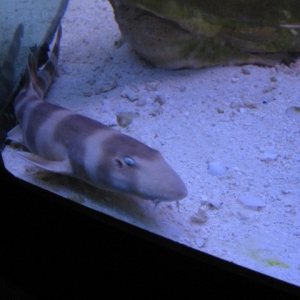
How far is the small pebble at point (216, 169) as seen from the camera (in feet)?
8.30

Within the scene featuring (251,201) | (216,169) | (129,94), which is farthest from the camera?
(129,94)

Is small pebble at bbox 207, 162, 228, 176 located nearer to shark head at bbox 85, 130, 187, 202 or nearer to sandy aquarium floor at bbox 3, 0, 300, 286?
sandy aquarium floor at bbox 3, 0, 300, 286

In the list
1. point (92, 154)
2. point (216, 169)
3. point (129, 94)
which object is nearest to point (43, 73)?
point (129, 94)

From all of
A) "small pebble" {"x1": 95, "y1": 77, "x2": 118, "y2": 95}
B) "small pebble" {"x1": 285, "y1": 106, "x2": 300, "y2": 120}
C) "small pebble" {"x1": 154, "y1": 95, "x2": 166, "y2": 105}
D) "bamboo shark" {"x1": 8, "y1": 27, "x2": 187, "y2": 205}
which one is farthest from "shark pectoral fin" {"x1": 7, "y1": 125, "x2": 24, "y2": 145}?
"small pebble" {"x1": 285, "y1": 106, "x2": 300, "y2": 120}

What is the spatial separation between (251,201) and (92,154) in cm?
109

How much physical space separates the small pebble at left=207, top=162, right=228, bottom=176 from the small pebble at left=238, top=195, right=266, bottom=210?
29 centimetres

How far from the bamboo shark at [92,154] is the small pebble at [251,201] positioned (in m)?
0.50

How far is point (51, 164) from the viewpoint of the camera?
2.38 m

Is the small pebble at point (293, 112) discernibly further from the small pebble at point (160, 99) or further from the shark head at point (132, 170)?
the shark head at point (132, 170)

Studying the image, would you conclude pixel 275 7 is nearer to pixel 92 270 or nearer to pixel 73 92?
pixel 73 92

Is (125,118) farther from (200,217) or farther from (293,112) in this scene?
(293,112)

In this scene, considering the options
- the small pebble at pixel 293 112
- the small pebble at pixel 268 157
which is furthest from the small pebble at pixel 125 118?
the small pebble at pixel 293 112

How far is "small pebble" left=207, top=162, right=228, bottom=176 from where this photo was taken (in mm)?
2529

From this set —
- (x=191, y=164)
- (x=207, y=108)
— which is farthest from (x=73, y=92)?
(x=191, y=164)
